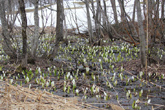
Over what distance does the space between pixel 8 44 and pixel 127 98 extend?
5189 mm

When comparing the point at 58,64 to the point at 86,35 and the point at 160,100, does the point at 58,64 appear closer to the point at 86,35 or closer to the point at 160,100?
the point at 160,100

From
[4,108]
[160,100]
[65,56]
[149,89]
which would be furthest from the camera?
[65,56]

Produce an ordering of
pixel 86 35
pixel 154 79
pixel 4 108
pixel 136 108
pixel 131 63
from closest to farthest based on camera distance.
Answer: pixel 4 108 → pixel 136 108 → pixel 154 79 → pixel 131 63 → pixel 86 35

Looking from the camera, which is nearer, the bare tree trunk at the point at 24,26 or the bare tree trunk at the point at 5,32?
the bare tree trunk at the point at 24,26

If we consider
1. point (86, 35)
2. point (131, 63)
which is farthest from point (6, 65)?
point (86, 35)

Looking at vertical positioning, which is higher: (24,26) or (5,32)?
(24,26)

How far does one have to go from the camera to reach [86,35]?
15.3m

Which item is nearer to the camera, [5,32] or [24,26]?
[24,26]

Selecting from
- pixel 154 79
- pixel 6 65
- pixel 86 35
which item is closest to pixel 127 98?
pixel 154 79

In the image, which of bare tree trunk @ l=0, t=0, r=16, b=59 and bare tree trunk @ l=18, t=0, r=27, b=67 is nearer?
bare tree trunk @ l=18, t=0, r=27, b=67

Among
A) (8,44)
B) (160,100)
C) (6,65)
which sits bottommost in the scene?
(160,100)

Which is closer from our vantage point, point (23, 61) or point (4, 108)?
point (4, 108)

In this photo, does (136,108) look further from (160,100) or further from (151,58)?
(151,58)

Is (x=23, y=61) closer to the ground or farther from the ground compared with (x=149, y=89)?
farther from the ground
